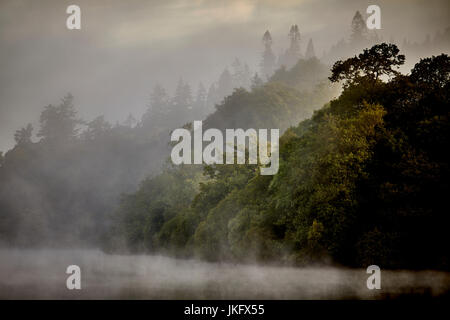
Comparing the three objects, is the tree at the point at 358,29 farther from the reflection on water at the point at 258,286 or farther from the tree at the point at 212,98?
the reflection on water at the point at 258,286

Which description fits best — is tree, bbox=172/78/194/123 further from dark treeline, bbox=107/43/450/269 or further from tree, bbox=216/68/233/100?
dark treeline, bbox=107/43/450/269

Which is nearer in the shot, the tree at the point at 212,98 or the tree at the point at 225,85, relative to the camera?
the tree at the point at 212,98

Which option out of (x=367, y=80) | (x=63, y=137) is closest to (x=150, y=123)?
(x=63, y=137)

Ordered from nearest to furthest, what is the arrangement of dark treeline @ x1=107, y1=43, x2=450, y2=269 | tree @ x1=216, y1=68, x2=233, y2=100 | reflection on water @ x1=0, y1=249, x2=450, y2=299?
reflection on water @ x1=0, y1=249, x2=450, y2=299 < dark treeline @ x1=107, y1=43, x2=450, y2=269 < tree @ x1=216, y1=68, x2=233, y2=100

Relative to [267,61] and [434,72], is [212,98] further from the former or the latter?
[434,72]

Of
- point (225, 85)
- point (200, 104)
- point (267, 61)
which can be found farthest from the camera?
point (267, 61)

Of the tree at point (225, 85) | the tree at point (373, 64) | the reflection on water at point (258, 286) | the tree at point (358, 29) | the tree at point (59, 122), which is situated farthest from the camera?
the tree at point (225, 85)

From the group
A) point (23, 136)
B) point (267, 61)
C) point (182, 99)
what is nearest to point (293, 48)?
point (267, 61)

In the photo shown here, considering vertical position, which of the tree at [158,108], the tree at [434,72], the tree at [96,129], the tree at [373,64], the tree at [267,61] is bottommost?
the tree at [434,72]

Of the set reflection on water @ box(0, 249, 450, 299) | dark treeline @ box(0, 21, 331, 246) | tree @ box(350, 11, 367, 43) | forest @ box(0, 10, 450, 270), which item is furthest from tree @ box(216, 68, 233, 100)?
reflection on water @ box(0, 249, 450, 299)

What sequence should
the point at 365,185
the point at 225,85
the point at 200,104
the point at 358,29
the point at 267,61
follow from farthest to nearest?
Result: the point at 267,61, the point at 225,85, the point at 200,104, the point at 358,29, the point at 365,185

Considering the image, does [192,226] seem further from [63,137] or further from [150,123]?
[150,123]

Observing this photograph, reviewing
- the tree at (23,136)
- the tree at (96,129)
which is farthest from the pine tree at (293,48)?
the tree at (23,136)

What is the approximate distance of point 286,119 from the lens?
95.8m
